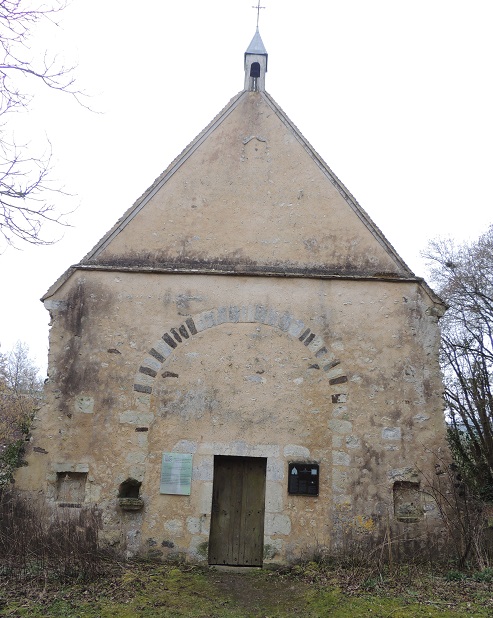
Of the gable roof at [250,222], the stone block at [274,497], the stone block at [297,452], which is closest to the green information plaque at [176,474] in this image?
the stone block at [274,497]

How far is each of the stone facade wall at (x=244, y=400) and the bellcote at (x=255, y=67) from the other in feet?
11.7

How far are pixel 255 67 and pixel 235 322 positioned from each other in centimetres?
459

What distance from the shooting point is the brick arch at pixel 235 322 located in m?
8.48

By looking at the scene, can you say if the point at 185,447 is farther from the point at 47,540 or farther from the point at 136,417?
the point at 47,540

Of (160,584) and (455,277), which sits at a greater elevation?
(455,277)

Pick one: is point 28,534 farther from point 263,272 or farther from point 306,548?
point 263,272

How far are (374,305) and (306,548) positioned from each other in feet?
11.4

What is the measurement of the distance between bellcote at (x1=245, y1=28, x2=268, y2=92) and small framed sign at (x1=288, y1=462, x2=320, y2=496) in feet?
20.1

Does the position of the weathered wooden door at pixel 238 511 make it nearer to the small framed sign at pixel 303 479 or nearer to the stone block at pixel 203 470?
the stone block at pixel 203 470

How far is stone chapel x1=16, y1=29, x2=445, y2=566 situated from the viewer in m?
8.03

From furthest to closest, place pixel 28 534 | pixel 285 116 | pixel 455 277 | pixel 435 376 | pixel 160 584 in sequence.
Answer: pixel 455 277 → pixel 285 116 → pixel 435 376 → pixel 28 534 → pixel 160 584

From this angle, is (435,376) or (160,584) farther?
(435,376)

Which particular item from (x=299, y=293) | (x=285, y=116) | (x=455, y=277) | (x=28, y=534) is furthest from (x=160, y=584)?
(x=455, y=277)

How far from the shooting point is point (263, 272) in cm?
881
